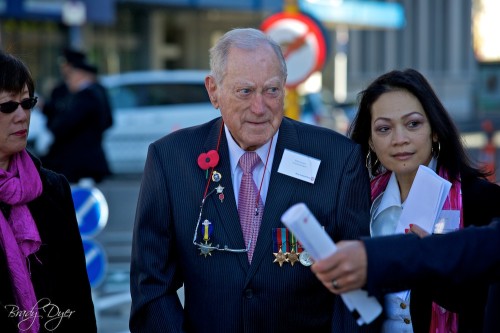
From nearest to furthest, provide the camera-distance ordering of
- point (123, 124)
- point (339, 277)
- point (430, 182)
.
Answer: point (339, 277) → point (430, 182) → point (123, 124)

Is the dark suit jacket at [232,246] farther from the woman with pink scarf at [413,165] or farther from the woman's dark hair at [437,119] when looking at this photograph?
the woman's dark hair at [437,119]

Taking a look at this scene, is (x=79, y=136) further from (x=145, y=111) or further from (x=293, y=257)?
(x=145, y=111)

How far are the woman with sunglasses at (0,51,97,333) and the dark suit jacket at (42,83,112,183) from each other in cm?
580

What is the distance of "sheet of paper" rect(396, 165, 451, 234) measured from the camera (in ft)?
11.0

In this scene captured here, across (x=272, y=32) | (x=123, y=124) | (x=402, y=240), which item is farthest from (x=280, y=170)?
(x=123, y=124)

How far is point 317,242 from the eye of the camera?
7.55 feet

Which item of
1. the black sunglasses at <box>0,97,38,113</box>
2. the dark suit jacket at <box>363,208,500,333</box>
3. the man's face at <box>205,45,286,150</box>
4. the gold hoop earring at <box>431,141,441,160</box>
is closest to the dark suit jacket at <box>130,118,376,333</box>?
the man's face at <box>205,45,286,150</box>

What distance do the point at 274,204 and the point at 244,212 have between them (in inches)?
4.8

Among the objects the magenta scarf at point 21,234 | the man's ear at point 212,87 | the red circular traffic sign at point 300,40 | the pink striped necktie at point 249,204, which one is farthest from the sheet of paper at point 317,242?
the red circular traffic sign at point 300,40

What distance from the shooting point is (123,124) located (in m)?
17.9

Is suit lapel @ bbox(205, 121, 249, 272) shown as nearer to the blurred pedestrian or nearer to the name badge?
the name badge

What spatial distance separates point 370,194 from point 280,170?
0.34 meters

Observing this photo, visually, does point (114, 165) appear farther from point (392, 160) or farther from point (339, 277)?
point (339, 277)

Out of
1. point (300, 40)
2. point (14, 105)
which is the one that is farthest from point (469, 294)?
point (300, 40)
